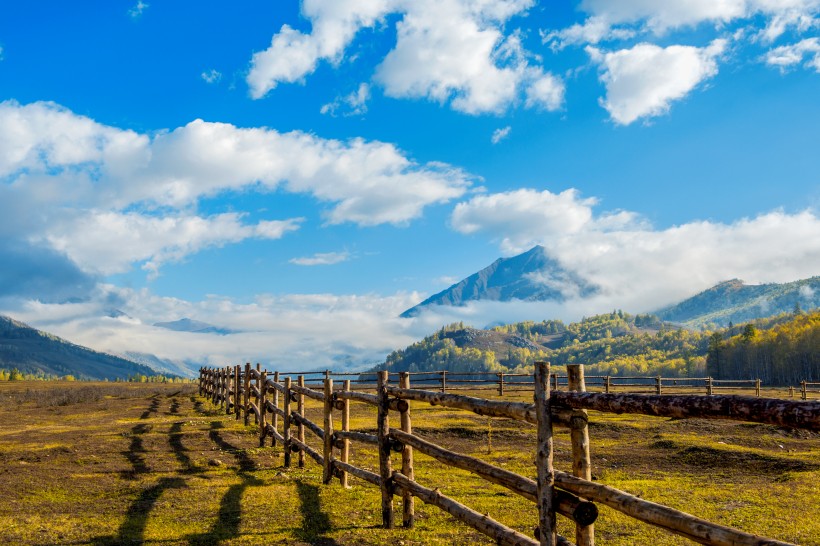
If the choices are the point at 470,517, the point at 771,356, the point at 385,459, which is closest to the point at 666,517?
the point at 470,517

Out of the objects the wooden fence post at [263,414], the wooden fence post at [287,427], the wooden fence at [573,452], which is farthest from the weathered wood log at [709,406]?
the wooden fence post at [263,414]

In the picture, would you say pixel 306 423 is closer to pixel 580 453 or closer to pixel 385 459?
pixel 385 459

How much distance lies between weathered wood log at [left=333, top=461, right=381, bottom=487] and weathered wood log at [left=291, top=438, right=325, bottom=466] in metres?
0.86

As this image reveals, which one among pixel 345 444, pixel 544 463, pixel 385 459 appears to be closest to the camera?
pixel 544 463

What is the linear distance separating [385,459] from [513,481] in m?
3.41

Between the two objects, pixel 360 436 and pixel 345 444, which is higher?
pixel 360 436

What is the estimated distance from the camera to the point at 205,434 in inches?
773

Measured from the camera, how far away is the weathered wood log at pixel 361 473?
9.69 metres

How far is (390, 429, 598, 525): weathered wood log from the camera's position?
520 cm

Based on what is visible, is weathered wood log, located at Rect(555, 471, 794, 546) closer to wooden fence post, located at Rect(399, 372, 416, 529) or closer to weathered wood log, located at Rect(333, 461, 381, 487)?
wooden fence post, located at Rect(399, 372, 416, 529)

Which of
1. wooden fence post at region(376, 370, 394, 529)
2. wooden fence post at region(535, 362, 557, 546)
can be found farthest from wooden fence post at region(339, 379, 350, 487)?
wooden fence post at region(535, 362, 557, 546)

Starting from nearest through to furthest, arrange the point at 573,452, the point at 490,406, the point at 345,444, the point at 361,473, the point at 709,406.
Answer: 1. the point at 709,406
2. the point at 573,452
3. the point at 490,406
4. the point at 361,473
5. the point at 345,444

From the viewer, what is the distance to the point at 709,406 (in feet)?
13.9

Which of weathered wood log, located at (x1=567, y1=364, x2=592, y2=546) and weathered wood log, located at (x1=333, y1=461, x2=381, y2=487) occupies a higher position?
weathered wood log, located at (x1=567, y1=364, x2=592, y2=546)
